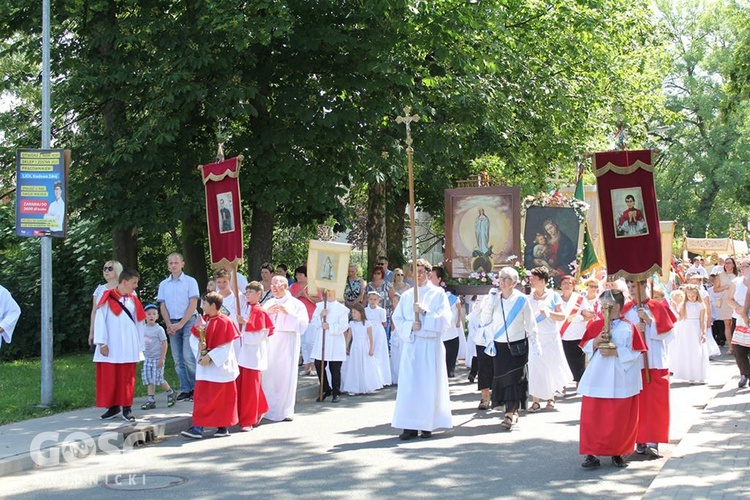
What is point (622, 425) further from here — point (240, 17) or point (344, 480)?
point (240, 17)

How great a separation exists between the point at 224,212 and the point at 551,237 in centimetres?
726

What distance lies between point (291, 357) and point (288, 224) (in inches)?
314

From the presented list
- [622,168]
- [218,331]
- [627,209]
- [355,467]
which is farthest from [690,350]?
[355,467]

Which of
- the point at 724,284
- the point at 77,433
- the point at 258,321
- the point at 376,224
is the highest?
the point at 376,224

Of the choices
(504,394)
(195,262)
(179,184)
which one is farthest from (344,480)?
(195,262)

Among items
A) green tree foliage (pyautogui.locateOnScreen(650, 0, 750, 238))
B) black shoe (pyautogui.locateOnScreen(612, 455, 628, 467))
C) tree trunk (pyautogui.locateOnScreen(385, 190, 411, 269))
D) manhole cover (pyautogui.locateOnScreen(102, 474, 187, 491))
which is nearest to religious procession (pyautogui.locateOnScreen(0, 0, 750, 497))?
black shoe (pyautogui.locateOnScreen(612, 455, 628, 467))

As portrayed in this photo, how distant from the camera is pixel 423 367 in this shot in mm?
11742

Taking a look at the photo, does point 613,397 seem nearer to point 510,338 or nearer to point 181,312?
point 510,338

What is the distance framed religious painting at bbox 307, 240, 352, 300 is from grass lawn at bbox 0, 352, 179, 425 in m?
2.92

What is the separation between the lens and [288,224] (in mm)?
21172

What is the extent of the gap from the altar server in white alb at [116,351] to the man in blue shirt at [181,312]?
1413 mm

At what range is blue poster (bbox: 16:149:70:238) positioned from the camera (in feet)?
43.9

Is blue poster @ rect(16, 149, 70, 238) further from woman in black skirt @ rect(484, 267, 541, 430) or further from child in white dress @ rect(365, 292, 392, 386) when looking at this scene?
woman in black skirt @ rect(484, 267, 541, 430)

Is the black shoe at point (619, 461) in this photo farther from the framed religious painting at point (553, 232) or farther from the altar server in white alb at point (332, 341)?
the framed religious painting at point (553, 232)
